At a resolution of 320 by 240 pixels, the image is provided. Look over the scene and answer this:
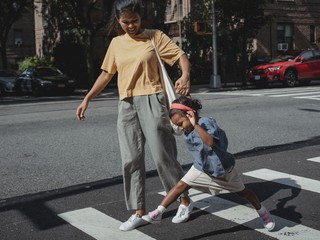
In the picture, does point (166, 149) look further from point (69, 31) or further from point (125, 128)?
point (69, 31)

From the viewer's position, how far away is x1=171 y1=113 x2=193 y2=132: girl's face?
3676 millimetres

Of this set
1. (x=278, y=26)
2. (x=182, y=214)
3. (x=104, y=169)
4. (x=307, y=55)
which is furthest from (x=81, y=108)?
(x=278, y=26)

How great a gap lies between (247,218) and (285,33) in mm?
33622

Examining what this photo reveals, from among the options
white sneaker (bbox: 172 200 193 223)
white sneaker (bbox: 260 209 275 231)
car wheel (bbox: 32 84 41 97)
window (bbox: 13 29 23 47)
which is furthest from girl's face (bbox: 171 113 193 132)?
window (bbox: 13 29 23 47)

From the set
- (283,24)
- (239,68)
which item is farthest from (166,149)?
(283,24)

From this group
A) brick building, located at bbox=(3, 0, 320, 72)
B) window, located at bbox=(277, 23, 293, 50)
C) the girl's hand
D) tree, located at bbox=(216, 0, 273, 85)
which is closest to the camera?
the girl's hand

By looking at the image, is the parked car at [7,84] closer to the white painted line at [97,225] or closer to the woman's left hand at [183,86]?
the white painted line at [97,225]

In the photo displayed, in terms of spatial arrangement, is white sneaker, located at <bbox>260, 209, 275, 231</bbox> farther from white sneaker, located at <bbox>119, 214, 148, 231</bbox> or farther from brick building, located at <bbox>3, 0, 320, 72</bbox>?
brick building, located at <bbox>3, 0, 320, 72</bbox>

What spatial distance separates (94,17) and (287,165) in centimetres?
2982

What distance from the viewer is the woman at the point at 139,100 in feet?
13.1

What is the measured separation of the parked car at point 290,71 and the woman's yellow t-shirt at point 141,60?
19.7 m

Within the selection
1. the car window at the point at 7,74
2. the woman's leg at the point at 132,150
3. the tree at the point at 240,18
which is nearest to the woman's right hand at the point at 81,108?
the woman's leg at the point at 132,150

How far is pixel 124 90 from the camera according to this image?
13.5 feet

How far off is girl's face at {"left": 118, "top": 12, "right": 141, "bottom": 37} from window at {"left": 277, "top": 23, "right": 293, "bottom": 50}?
33.2 meters
